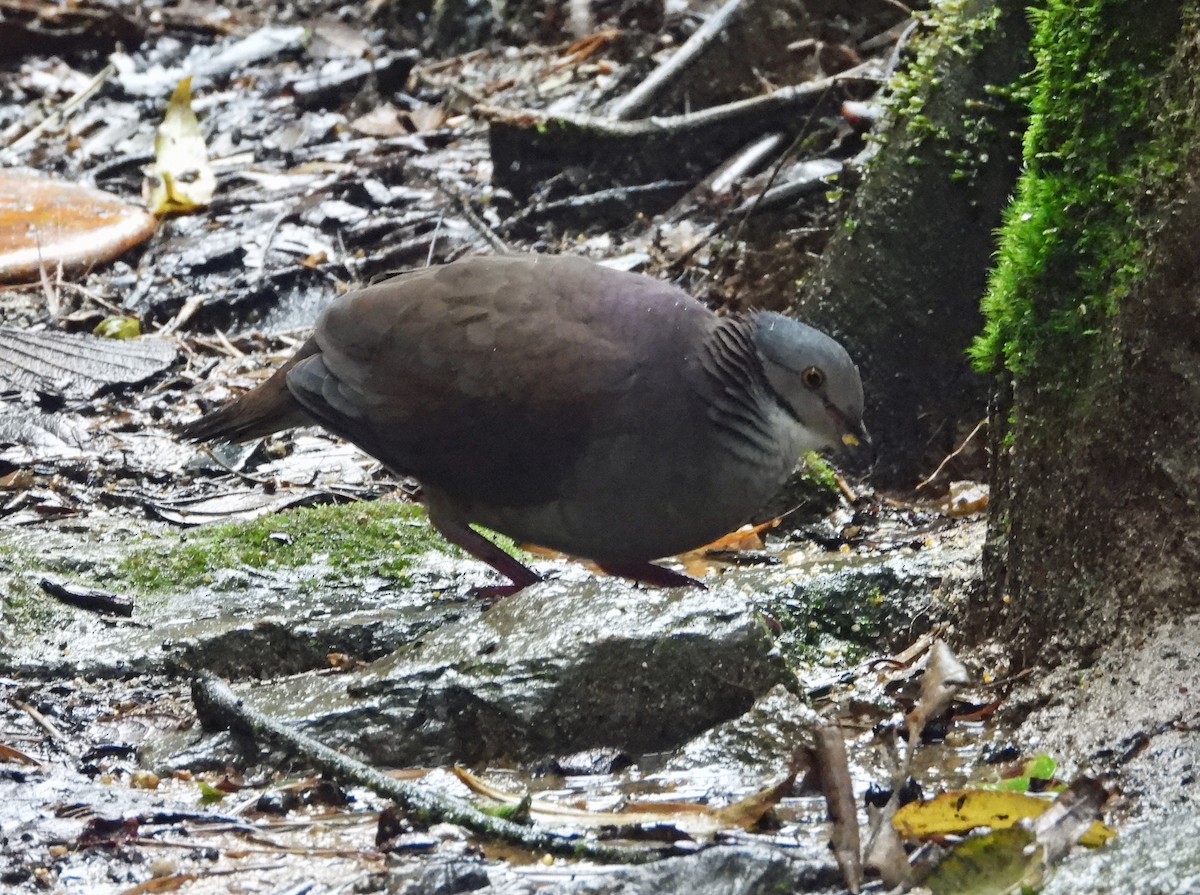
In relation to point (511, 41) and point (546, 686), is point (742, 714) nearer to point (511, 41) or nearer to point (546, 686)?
point (546, 686)

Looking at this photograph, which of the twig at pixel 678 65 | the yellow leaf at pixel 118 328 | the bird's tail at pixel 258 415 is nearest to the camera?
the bird's tail at pixel 258 415

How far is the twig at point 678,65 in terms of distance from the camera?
7777 mm

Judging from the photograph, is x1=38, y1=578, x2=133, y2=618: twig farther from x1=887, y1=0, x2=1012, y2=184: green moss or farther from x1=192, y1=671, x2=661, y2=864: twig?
x1=887, y1=0, x2=1012, y2=184: green moss

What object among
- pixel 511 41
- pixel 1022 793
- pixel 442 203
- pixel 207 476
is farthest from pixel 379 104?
pixel 1022 793

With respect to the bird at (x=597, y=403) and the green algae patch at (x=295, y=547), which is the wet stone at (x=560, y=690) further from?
the green algae patch at (x=295, y=547)

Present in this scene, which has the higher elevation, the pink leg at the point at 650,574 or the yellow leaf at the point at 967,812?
the yellow leaf at the point at 967,812

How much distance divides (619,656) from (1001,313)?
4.11ft

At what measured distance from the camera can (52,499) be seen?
5.15 metres

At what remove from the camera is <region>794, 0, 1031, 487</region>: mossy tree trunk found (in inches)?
208

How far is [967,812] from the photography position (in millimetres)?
2578

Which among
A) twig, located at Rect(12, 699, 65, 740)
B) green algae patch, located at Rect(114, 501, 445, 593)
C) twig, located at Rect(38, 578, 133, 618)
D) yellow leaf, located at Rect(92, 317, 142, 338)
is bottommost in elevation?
yellow leaf, located at Rect(92, 317, 142, 338)

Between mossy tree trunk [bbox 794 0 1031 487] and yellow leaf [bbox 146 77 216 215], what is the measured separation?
437 cm

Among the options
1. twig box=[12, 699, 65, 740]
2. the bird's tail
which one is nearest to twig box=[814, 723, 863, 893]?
twig box=[12, 699, 65, 740]

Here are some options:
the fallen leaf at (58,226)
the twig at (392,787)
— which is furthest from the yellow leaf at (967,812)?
the fallen leaf at (58,226)
